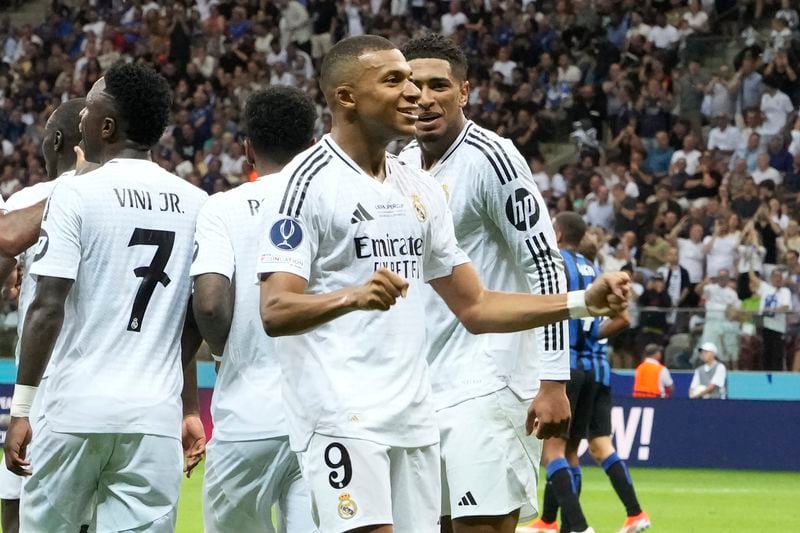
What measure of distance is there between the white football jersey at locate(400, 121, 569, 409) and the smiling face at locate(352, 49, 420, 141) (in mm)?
1246

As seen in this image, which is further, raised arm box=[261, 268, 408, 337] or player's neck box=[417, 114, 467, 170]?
player's neck box=[417, 114, 467, 170]

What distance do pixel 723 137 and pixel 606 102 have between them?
2286 mm

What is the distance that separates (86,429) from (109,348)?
302mm

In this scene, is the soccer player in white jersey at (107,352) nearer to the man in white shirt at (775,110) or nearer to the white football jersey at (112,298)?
the white football jersey at (112,298)

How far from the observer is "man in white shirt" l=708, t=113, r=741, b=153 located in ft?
72.0

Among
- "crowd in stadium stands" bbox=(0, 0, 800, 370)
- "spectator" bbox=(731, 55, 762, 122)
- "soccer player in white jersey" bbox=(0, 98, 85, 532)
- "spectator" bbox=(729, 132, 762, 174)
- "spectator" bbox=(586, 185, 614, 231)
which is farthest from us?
"spectator" bbox=(731, 55, 762, 122)

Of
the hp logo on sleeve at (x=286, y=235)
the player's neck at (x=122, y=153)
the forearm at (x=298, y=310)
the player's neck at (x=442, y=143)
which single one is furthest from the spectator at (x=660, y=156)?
the forearm at (x=298, y=310)

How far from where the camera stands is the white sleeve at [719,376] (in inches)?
625

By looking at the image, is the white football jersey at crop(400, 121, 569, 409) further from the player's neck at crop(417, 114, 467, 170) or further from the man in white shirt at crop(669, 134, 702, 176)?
the man in white shirt at crop(669, 134, 702, 176)

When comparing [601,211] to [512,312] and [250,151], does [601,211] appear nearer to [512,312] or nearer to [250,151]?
[250,151]

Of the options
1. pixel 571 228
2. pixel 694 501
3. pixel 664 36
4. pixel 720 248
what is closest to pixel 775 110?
pixel 664 36

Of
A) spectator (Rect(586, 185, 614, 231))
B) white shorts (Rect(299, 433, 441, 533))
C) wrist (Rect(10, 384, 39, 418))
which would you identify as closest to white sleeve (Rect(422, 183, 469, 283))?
white shorts (Rect(299, 433, 441, 533))

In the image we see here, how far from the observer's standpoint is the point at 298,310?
4.43 metres

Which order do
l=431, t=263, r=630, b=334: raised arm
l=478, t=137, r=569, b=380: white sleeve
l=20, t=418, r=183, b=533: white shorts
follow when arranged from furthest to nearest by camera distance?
l=478, t=137, r=569, b=380: white sleeve, l=20, t=418, r=183, b=533: white shorts, l=431, t=263, r=630, b=334: raised arm
